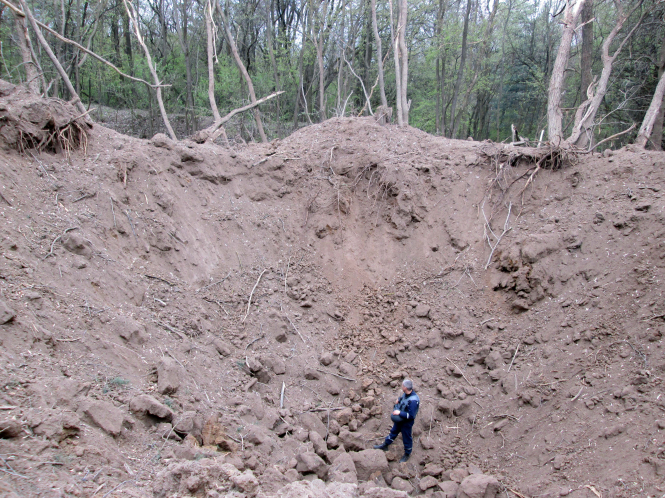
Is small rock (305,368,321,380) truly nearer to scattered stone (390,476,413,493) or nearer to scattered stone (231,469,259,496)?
scattered stone (390,476,413,493)

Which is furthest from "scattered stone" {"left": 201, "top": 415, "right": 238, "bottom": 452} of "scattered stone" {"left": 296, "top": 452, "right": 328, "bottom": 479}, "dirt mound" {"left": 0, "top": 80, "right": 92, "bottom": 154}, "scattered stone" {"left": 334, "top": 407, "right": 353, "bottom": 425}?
"dirt mound" {"left": 0, "top": 80, "right": 92, "bottom": 154}

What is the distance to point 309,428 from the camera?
450 centimetres

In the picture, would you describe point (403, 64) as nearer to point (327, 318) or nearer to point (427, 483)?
point (327, 318)

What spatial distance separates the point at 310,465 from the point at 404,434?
126 centimetres

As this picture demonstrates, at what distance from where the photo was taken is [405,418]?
4.39 metres

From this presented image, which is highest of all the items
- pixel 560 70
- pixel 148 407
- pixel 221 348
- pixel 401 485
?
pixel 560 70

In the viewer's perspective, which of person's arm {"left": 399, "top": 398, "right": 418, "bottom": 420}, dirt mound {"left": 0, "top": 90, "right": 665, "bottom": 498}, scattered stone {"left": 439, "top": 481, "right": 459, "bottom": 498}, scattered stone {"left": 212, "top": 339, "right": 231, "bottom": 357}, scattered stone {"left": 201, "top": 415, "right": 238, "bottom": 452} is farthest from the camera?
scattered stone {"left": 212, "top": 339, "right": 231, "bottom": 357}

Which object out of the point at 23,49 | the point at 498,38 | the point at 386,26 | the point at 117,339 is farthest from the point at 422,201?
the point at 498,38

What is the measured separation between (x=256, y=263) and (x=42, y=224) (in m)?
2.55

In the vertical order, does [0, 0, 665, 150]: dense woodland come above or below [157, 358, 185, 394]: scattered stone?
above

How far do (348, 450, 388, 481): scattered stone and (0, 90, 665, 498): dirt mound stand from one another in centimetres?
2

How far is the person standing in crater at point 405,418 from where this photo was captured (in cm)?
439

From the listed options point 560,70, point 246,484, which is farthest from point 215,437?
point 560,70

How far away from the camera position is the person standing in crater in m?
4.39
